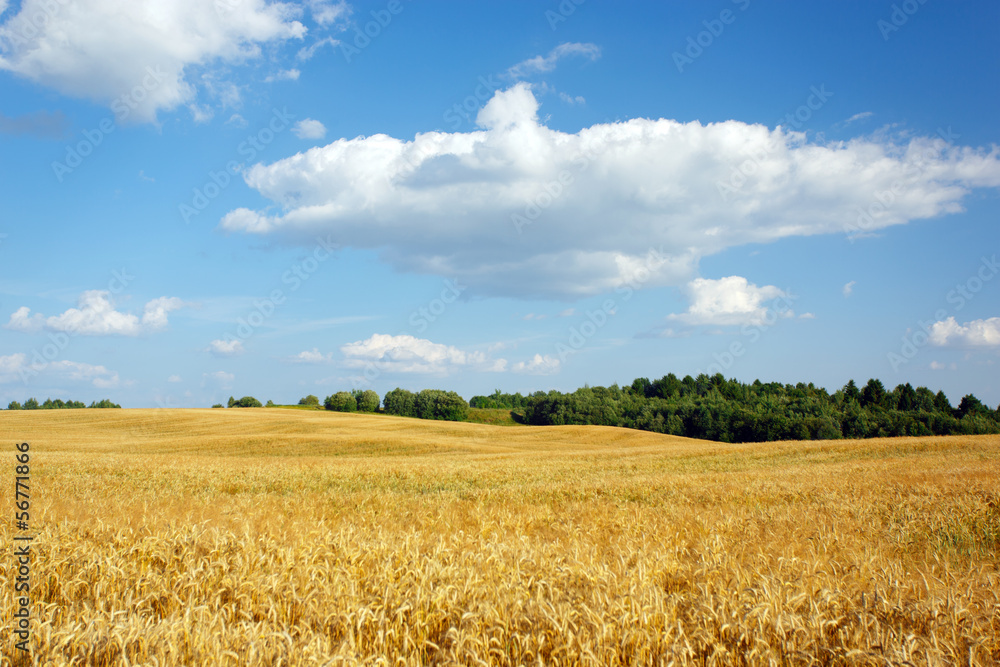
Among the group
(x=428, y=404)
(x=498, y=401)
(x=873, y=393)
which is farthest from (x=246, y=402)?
(x=873, y=393)

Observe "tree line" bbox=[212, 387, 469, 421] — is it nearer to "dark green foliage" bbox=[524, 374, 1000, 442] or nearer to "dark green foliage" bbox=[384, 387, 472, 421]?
"dark green foliage" bbox=[384, 387, 472, 421]

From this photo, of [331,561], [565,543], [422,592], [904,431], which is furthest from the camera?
[904,431]

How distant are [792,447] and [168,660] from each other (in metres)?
37.1

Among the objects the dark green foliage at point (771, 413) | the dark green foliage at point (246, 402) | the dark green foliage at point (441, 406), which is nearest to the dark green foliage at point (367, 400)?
the dark green foliage at point (441, 406)

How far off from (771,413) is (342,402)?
→ 82.5 meters

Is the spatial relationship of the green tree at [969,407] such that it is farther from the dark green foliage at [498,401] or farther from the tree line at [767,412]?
the dark green foliage at [498,401]

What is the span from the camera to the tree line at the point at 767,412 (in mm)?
80562

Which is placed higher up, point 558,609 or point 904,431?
point 558,609

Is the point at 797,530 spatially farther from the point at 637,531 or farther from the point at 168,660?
the point at 168,660

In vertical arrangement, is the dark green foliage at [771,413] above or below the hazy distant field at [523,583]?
below

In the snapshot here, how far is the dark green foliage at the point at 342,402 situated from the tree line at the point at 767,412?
124ft

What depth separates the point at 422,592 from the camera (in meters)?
4.31

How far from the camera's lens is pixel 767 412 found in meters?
87.9

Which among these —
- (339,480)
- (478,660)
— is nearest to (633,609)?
(478,660)
